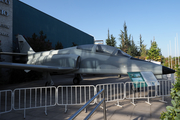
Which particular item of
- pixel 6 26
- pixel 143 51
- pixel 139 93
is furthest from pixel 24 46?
pixel 143 51

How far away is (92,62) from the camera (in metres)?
7.85

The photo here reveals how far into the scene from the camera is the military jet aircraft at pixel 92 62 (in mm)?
6523

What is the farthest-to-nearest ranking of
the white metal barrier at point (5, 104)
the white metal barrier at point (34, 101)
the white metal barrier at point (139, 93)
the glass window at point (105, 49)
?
1. the glass window at point (105, 49)
2. the white metal barrier at point (139, 93)
3. the white metal barrier at point (34, 101)
4. the white metal barrier at point (5, 104)

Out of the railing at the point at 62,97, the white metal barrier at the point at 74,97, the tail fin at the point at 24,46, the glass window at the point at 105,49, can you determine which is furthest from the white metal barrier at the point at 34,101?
the tail fin at the point at 24,46

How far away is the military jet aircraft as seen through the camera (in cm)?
652

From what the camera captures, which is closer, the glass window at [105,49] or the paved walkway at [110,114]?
the paved walkway at [110,114]

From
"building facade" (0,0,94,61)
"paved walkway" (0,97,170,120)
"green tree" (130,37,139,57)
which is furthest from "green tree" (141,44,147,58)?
"paved walkway" (0,97,170,120)

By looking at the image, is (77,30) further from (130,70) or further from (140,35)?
(140,35)

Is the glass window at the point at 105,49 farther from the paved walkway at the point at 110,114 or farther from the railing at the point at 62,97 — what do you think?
the paved walkway at the point at 110,114

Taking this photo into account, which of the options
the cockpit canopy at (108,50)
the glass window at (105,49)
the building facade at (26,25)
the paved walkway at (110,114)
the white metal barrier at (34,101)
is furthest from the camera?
the building facade at (26,25)

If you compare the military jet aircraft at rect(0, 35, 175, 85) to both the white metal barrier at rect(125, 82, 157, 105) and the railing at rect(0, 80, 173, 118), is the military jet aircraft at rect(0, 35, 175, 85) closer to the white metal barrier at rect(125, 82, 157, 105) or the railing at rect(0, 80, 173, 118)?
the railing at rect(0, 80, 173, 118)

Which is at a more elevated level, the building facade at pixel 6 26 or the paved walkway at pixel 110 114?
the building facade at pixel 6 26

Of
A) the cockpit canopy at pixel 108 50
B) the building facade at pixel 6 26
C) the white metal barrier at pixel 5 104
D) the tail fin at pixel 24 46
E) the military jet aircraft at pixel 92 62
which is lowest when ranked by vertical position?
the white metal barrier at pixel 5 104

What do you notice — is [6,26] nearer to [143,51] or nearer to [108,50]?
[108,50]
